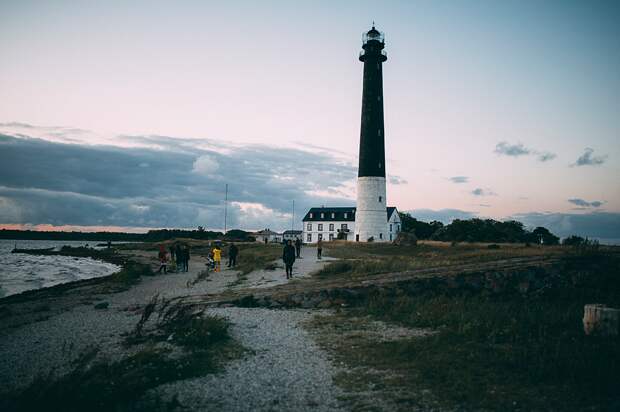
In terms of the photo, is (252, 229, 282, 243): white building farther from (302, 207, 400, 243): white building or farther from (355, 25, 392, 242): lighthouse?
(355, 25, 392, 242): lighthouse

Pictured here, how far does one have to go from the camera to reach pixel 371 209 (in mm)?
47156

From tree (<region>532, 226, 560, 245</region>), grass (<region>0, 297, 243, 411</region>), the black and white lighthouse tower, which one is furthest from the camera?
tree (<region>532, 226, 560, 245</region>)

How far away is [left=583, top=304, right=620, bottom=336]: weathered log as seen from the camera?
977 cm

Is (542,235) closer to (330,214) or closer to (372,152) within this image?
(372,152)

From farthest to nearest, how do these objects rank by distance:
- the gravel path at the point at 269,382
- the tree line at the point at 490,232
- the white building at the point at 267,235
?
the white building at the point at 267,235 → the tree line at the point at 490,232 → the gravel path at the point at 269,382

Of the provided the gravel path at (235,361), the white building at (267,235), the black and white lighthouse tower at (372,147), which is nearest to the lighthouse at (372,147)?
the black and white lighthouse tower at (372,147)

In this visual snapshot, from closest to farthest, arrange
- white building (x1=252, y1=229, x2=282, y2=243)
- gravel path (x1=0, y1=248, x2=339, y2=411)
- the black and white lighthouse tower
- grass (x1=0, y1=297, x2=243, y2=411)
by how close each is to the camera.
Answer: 1. grass (x1=0, y1=297, x2=243, y2=411)
2. gravel path (x1=0, y1=248, x2=339, y2=411)
3. the black and white lighthouse tower
4. white building (x1=252, y1=229, x2=282, y2=243)

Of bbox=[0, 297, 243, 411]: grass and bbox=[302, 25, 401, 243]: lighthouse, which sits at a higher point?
bbox=[302, 25, 401, 243]: lighthouse

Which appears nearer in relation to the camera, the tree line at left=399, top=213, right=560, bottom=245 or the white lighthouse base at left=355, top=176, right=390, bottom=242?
the white lighthouse base at left=355, top=176, right=390, bottom=242

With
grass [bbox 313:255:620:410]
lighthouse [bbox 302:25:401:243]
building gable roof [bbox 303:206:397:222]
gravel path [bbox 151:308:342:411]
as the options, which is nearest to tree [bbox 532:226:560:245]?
lighthouse [bbox 302:25:401:243]

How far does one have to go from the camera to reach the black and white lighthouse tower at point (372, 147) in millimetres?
45875

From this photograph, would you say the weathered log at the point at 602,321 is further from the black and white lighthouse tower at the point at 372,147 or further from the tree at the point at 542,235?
the tree at the point at 542,235

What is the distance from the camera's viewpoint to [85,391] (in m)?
6.79

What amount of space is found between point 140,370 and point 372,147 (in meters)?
40.6
